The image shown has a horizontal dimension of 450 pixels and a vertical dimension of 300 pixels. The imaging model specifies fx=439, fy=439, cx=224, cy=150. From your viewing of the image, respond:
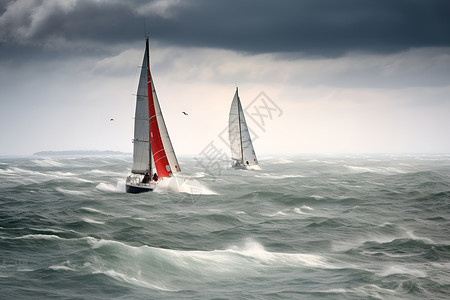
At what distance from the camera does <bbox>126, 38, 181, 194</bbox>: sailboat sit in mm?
44125

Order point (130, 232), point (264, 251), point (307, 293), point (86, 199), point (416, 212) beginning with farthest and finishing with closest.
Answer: point (86, 199)
point (416, 212)
point (130, 232)
point (264, 251)
point (307, 293)

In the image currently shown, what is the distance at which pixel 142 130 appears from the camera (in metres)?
44.8

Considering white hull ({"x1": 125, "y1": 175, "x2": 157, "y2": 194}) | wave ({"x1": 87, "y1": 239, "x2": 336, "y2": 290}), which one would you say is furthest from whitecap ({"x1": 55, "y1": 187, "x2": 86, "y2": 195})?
wave ({"x1": 87, "y1": 239, "x2": 336, "y2": 290})

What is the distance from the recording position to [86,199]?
1631 inches

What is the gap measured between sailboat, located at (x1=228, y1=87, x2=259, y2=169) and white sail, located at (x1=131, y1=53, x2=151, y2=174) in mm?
35068

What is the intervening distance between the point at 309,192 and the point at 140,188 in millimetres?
19203

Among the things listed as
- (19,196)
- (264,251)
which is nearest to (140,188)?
(19,196)

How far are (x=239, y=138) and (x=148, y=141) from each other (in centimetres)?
3719

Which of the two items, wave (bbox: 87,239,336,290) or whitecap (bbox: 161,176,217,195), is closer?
wave (bbox: 87,239,336,290)

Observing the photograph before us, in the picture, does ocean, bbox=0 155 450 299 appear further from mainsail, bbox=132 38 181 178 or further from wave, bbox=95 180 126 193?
wave, bbox=95 180 126 193

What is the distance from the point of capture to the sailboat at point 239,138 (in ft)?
258

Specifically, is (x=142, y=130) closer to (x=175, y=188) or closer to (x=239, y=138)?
(x=175, y=188)

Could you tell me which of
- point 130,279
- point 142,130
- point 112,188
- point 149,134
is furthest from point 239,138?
point 130,279

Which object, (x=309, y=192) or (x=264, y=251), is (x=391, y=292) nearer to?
(x=264, y=251)
